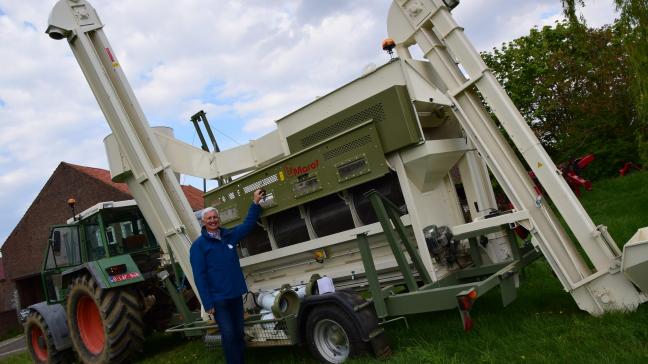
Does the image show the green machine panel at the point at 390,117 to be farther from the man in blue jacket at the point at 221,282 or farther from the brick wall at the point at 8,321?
the brick wall at the point at 8,321

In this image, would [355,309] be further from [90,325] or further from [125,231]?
[90,325]

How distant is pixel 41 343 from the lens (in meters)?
8.08

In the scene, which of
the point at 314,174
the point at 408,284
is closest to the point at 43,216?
the point at 314,174

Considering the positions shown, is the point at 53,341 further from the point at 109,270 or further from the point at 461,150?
the point at 461,150

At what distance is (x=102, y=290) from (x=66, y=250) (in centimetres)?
152

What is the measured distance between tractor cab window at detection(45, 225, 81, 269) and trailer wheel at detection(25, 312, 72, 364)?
953mm

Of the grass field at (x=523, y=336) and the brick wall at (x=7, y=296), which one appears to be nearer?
the grass field at (x=523, y=336)

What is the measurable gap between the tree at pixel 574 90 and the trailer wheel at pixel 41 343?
46.8 ft

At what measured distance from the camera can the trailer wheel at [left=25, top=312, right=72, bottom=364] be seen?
299 inches

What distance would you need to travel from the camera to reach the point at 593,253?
3824 mm

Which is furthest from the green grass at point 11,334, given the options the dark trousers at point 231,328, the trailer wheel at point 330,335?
the trailer wheel at point 330,335

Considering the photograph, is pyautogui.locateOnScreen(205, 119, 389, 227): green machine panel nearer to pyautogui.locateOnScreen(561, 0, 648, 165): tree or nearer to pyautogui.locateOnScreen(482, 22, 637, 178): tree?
pyautogui.locateOnScreen(561, 0, 648, 165): tree

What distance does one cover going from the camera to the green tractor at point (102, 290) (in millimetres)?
6438

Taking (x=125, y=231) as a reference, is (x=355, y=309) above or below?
below
